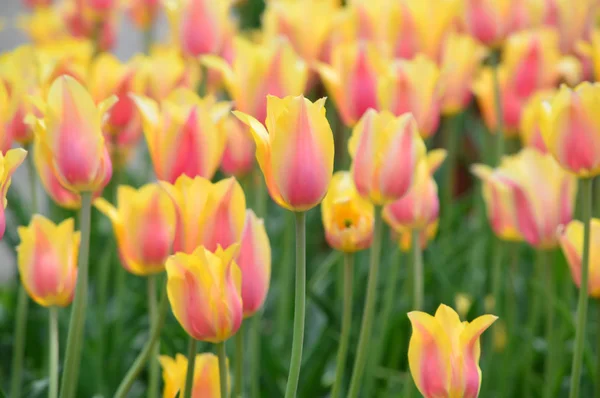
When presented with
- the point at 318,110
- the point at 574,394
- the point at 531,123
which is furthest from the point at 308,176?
the point at 531,123

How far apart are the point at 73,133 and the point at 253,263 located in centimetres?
14

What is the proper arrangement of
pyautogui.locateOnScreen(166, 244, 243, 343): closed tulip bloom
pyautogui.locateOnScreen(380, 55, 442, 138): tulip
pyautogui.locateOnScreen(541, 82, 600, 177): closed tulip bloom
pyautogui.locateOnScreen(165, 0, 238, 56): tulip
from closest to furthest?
pyautogui.locateOnScreen(166, 244, 243, 343): closed tulip bloom → pyautogui.locateOnScreen(541, 82, 600, 177): closed tulip bloom → pyautogui.locateOnScreen(380, 55, 442, 138): tulip → pyautogui.locateOnScreen(165, 0, 238, 56): tulip

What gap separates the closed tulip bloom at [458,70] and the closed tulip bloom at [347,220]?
0.36 metres

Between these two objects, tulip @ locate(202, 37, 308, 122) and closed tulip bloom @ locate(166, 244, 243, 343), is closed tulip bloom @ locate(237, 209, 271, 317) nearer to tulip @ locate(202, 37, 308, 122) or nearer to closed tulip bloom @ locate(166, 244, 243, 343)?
closed tulip bloom @ locate(166, 244, 243, 343)

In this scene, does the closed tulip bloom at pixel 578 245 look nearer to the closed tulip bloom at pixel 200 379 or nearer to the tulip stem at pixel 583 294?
the tulip stem at pixel 583 294

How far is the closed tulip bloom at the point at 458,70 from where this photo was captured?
0.94 meters

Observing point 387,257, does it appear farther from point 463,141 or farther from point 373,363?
point 463,141

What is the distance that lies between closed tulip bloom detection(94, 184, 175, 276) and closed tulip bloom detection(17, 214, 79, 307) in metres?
0.04

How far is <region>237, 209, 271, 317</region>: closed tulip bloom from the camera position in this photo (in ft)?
1.75

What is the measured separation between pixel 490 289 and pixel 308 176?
2.25ft

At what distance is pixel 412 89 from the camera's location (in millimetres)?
715

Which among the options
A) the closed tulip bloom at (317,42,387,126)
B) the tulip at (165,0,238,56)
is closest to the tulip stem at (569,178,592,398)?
the closed tulip bloom at (317,42,387,126)

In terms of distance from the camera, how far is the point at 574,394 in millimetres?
588

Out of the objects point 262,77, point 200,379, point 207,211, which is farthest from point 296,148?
point 262,77
